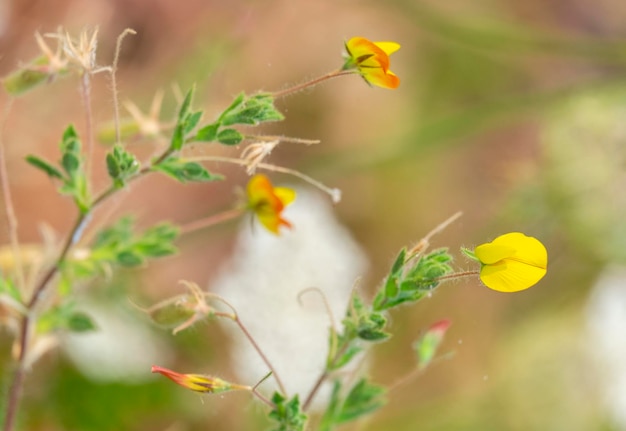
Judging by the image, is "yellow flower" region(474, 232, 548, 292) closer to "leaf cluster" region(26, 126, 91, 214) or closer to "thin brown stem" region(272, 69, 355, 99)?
"thin brown stem" region(272, 69, 355, 99)

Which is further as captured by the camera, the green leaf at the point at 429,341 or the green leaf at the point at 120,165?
the green leaf at the point at 429,341

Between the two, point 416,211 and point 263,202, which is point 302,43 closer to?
point 416,211

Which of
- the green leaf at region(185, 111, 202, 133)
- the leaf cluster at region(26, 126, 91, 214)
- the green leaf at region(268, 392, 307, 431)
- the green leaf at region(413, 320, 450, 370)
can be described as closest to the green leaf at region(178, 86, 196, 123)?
the green leaf at region(185, 111, 202, 133)

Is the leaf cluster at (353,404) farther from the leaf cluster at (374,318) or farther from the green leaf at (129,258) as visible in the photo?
the green leaf at (129,258)

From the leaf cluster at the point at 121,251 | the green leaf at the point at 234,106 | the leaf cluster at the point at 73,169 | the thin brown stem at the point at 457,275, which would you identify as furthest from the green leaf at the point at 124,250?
the thin brown stem at the point at 457,275

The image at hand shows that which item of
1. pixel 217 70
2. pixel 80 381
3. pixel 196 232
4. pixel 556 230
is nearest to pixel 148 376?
pixel 80 381

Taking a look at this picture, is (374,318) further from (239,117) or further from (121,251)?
(121,251)

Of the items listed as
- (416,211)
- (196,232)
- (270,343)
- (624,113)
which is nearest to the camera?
(270,343)
